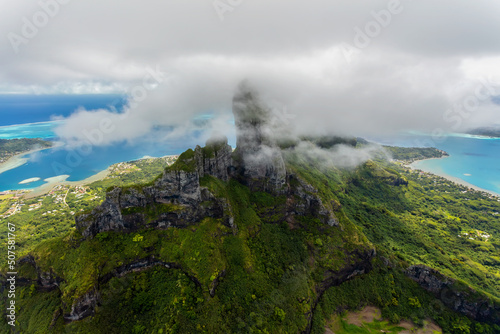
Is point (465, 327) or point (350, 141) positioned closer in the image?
point (465, 327)

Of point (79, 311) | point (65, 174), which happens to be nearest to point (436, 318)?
point (79, 311)

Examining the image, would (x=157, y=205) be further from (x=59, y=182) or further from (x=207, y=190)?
(x=59, y=182)

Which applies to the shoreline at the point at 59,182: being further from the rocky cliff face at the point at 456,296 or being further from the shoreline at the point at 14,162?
the rocky cliff face at the point at 456,296

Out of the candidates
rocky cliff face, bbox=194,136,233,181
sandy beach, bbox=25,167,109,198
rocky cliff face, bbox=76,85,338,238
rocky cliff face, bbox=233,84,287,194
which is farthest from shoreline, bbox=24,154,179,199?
rocky cliff face, bbox=233,84,287,194

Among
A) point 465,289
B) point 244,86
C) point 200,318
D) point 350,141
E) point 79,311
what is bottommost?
point 465,289

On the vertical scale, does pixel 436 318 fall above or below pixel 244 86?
below

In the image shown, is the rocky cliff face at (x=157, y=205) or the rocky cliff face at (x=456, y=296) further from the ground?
the rocky cliff face at (x=157, y=205)

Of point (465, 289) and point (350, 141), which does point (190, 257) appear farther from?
point (350, 141)

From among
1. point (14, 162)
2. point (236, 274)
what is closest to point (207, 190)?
point (236, 274)

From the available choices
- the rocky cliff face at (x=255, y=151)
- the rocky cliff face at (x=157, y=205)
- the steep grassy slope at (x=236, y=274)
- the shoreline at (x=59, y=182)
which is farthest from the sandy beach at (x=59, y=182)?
the rocky cliff face at (x=255, y=151)
